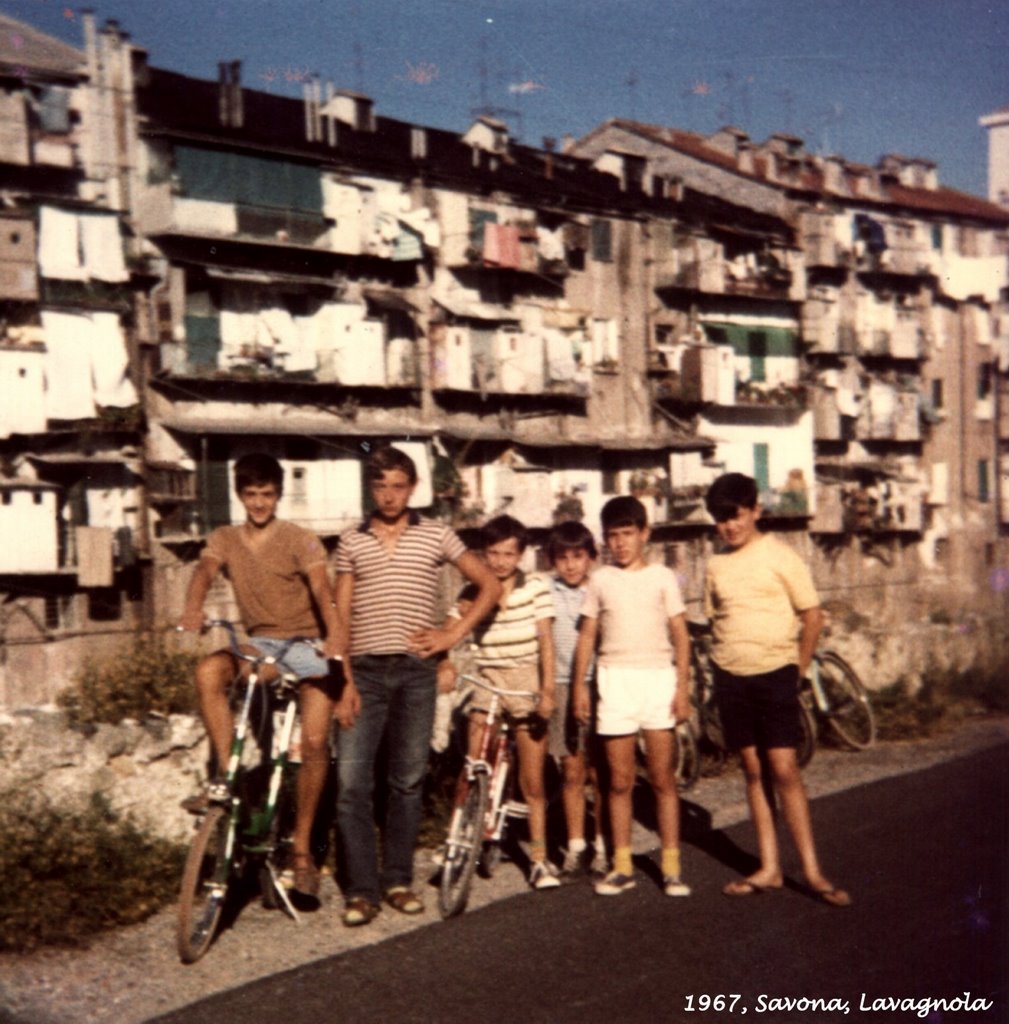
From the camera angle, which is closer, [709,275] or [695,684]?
[695,684]

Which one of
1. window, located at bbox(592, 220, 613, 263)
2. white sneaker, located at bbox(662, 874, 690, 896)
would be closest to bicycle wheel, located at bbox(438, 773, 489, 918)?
white sneaker, located at bbox(662, 874, 690, 896)

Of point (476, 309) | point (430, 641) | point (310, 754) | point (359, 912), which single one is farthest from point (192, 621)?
point (476, 309)

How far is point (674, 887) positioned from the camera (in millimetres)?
6754

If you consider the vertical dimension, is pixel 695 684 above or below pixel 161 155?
below

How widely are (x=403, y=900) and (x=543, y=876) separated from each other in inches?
33.8

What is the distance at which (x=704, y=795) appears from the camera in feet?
31.0

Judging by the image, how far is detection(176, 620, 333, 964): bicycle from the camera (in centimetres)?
579

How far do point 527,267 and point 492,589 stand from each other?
33802 millimetres

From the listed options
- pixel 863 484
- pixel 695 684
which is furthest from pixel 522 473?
pixel 695 684

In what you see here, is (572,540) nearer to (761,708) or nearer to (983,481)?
(761,708)

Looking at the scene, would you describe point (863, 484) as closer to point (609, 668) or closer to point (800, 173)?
point (800, 173)

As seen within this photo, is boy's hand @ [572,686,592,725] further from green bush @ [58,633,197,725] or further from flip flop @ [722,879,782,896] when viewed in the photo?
green bush @ [58,633,197,725]

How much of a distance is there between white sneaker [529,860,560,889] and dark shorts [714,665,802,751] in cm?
115

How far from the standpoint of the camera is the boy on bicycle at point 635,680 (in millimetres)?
6785
